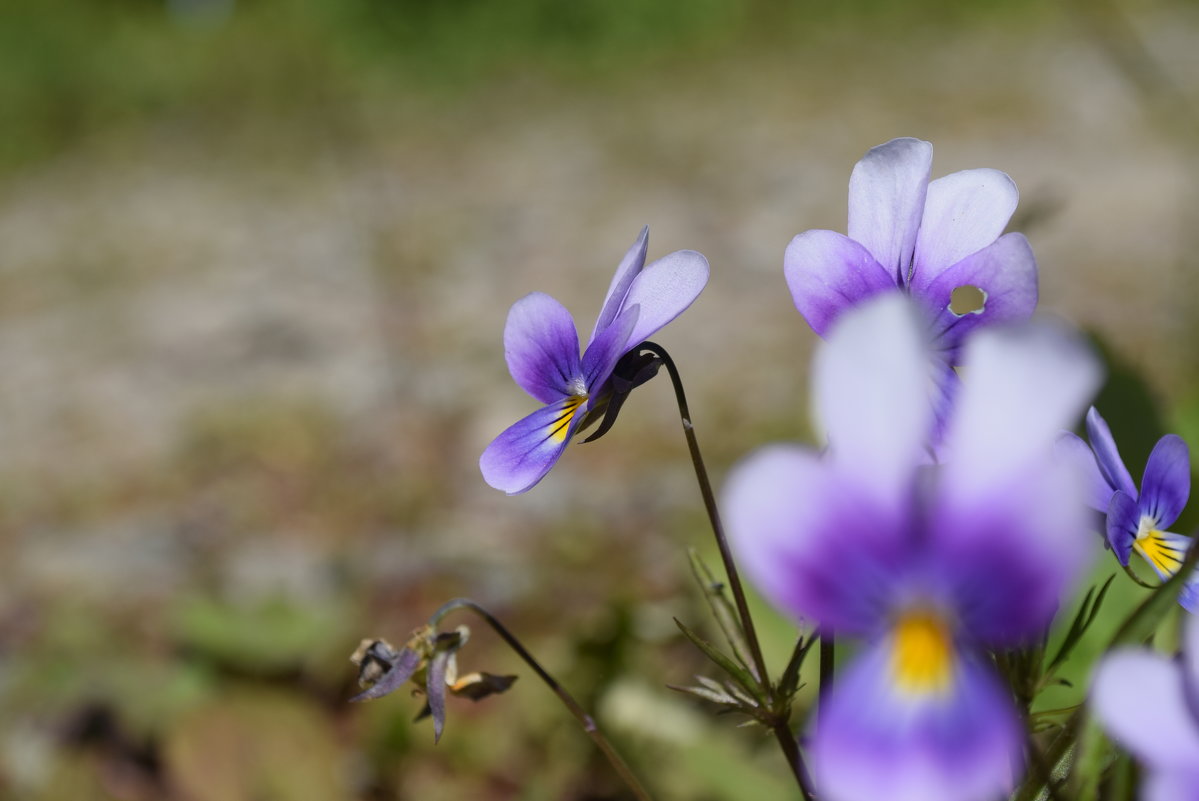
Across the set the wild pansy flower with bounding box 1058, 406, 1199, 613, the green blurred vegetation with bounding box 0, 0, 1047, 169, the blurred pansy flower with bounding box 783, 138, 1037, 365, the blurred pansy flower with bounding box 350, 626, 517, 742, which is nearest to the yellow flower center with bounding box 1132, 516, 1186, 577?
the wild pansy flower with bounding box 1058, 406, 1199, 613

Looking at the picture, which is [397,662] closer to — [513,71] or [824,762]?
[824,762]

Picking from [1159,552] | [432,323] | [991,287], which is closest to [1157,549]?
[1159,552]

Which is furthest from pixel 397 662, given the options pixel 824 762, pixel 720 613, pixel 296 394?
pixel 296 394

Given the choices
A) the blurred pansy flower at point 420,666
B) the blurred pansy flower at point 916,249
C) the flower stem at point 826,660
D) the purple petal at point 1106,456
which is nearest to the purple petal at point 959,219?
the blurred pansy flower at point 916,249

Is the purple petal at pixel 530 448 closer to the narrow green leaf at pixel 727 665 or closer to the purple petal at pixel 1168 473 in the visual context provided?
the narrow green leaf at pixel 727 665

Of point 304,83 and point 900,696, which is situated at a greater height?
point 900,696

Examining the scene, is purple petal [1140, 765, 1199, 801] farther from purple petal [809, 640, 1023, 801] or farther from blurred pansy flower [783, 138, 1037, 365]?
blurred pansy flower [783, 138, 1037, 365]

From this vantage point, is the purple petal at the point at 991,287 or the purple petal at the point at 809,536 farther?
the purple petal at the point at 991,287
